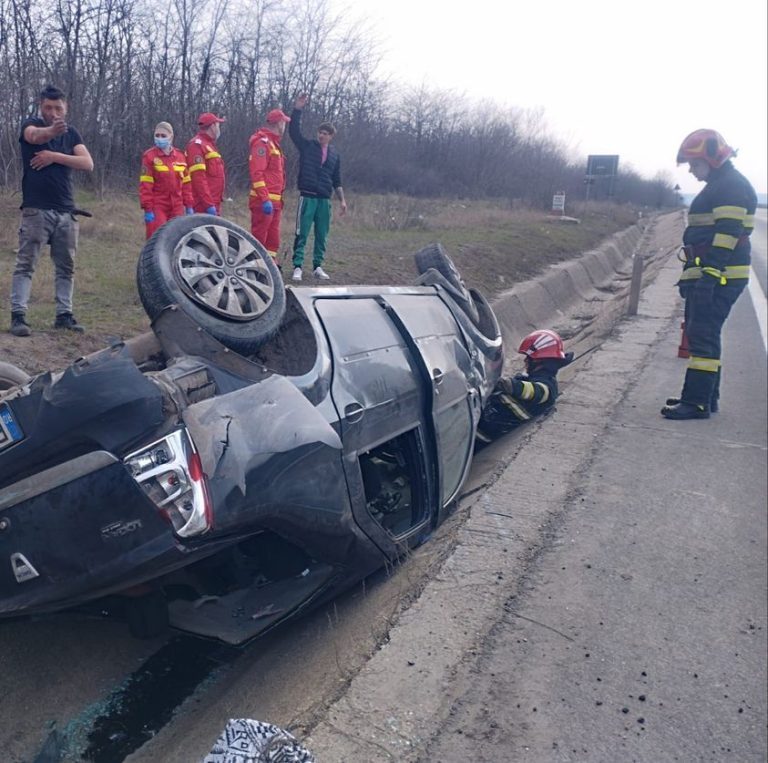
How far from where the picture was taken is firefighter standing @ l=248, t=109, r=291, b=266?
29.1 feet

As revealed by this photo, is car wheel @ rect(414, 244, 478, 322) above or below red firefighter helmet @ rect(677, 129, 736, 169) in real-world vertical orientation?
below

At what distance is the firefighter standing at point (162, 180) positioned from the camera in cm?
827

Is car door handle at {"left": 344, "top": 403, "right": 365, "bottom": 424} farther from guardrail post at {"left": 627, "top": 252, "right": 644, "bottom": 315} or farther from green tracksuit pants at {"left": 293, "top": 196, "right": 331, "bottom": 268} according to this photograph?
guardrail post at {"left": 627, "top": 252, "right": 644, "bottom": 315}

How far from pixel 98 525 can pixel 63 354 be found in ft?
12.9

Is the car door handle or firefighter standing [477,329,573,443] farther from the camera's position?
firefighter standing [477,329,573,443]

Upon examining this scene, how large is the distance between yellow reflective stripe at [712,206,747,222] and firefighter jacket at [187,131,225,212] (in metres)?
5.14

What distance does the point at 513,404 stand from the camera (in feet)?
18.8

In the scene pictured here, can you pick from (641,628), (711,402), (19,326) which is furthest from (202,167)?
(641,628)

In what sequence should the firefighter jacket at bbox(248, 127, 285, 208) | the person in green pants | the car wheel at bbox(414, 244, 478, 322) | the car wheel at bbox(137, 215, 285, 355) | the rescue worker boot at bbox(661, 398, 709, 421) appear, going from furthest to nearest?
the person in green pants < the firefighter jacket at bbox(248, 127, 285, 208) < the rescue worker boot at bbox(661, 398, 709, 421) < the car wheel at bbox(414, 244, 478, 322) < the car wheel at bbox(137, 215, 285, 355)

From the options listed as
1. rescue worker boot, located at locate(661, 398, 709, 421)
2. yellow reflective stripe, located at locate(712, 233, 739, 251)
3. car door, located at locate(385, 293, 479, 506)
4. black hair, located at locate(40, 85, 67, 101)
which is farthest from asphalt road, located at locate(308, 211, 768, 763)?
black hair, located at locate(40, 85, 67, 101)

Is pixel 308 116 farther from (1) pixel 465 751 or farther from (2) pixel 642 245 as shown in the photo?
(1) pixel 465 751

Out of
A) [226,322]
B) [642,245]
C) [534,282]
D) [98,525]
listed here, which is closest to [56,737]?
[98,525]

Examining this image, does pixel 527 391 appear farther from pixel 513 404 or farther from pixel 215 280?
pixel 215 280

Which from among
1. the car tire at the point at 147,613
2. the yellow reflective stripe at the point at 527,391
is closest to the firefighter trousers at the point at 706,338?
the yellow reflective stripe at the point at 527,391
